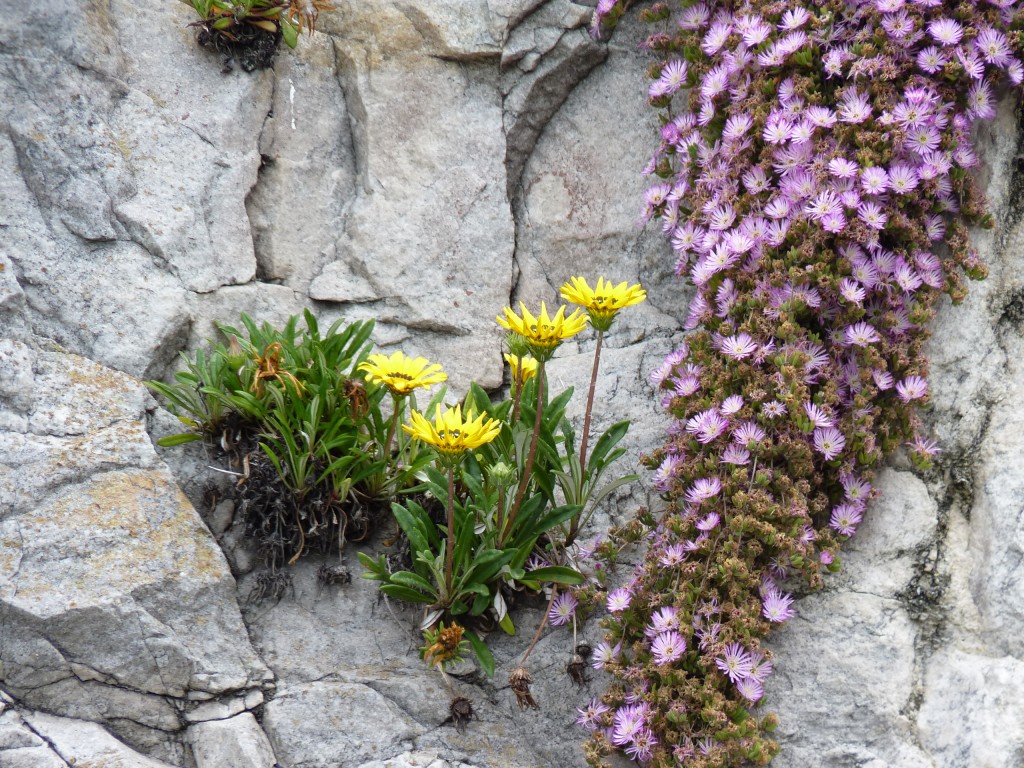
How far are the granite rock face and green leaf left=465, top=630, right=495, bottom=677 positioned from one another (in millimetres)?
97

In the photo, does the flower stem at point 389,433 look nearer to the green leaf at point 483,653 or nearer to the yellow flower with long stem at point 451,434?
the yellow flower with long stem at point 451,434

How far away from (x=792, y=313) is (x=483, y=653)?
1.50 metres

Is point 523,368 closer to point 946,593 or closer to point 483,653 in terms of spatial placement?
point 483,653

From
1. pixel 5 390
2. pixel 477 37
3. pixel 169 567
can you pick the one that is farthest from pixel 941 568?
pixel 5 390

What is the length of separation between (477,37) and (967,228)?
6.97ft

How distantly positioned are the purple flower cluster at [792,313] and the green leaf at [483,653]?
0.35 m

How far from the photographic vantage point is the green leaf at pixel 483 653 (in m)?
3.07

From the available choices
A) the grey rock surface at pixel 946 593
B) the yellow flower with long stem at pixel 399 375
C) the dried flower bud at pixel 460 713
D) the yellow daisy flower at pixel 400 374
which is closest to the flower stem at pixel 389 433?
the yellow flower with long stem at pixel 399 375

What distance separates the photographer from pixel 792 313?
3.26m

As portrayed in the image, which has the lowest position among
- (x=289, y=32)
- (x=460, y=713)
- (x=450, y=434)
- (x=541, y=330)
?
(x=460, y=713)

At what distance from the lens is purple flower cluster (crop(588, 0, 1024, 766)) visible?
299cm

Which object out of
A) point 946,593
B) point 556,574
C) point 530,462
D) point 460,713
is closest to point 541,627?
point 556,574

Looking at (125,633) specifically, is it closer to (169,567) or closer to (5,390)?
(169,567)

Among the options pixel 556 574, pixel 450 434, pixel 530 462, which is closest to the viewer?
pixel 450 434
